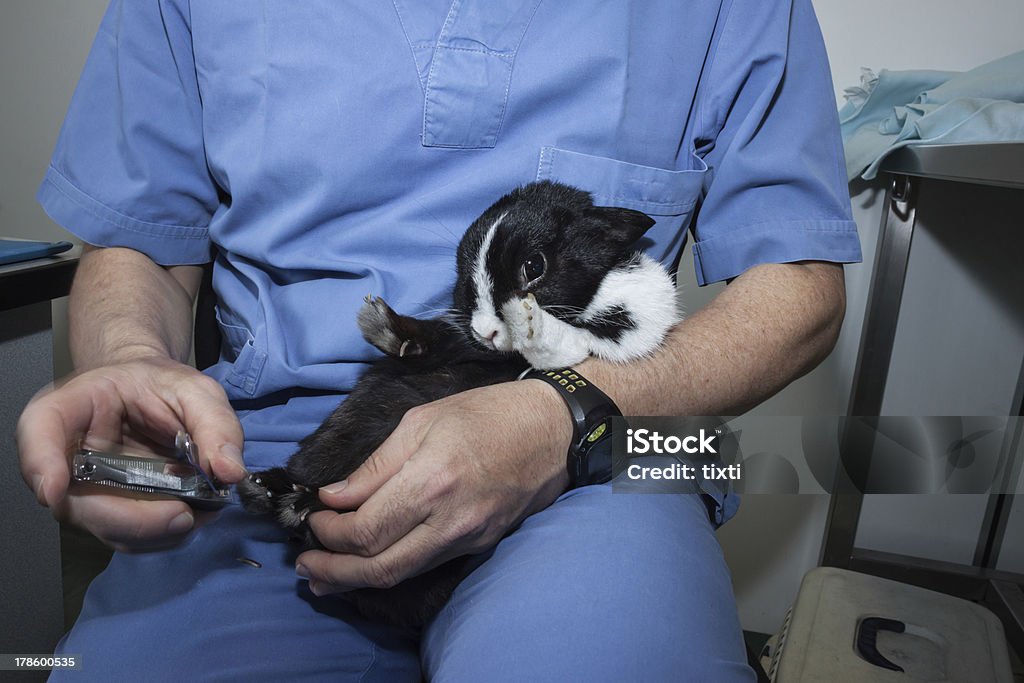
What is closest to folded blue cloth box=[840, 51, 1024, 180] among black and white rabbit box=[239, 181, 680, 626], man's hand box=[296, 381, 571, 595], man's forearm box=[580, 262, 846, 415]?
man's forearm box=[580, 262, 846, 415]

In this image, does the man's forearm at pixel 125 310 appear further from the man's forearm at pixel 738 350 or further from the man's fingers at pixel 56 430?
the man's forearm at pixel 738 350

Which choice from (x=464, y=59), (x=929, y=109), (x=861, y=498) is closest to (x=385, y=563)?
→ (x=464, y=59)

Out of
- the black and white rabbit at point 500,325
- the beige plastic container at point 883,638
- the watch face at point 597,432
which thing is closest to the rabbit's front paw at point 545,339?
the black and white rabbit at point 500,325

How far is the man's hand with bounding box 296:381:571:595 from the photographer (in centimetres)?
74

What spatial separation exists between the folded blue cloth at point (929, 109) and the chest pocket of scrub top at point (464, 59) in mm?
904

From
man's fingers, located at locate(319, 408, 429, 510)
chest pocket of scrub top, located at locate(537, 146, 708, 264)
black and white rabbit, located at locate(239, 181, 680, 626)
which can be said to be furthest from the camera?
chest pocket of scrub top, located at locate(537, 146, 708, 264)

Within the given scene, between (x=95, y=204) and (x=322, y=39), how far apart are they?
43 centimetres

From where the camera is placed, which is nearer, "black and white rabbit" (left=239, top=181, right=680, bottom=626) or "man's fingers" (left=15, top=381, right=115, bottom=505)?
"man's fingers" (left=15, top=381, right=115, bottom=505)

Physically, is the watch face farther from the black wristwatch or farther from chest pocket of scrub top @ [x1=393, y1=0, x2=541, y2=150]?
chest pocket of scrub top @ [x1=393, y1=0, x2=541, y2=150]

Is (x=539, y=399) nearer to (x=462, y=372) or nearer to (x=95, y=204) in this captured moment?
(x=462, y=372)

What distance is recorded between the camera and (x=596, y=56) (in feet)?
3.21

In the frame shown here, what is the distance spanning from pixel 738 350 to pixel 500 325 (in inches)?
12.2

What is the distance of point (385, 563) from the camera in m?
0.76

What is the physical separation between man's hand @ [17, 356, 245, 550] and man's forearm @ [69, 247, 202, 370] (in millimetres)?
112
